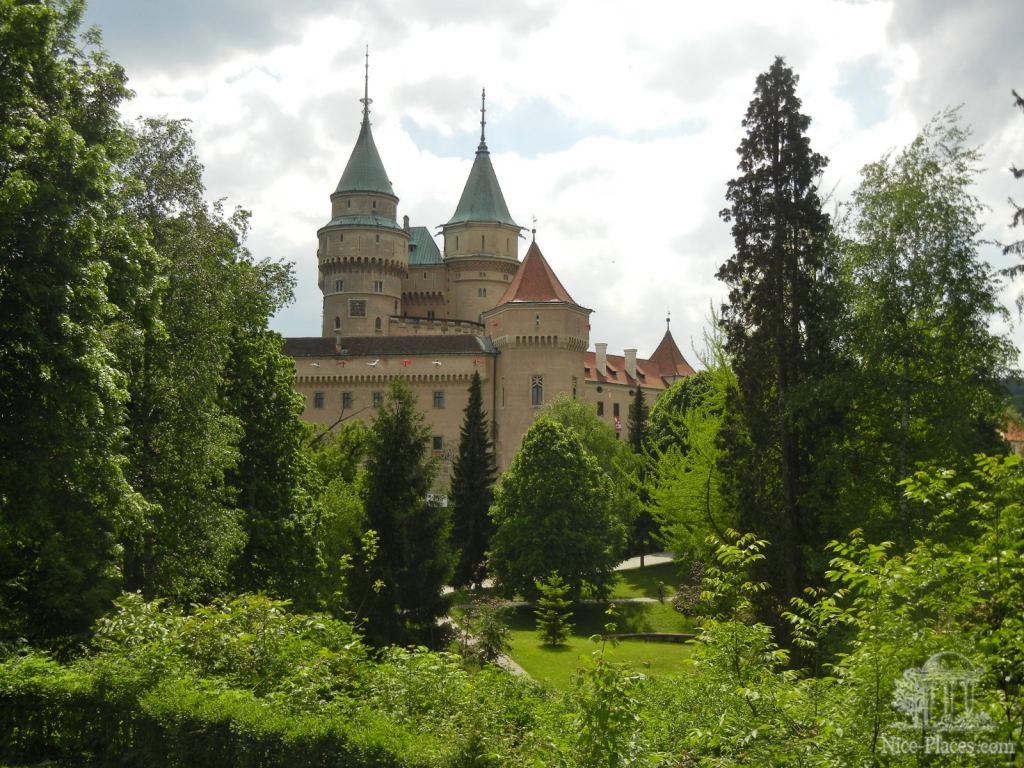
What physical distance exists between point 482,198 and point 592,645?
196ft

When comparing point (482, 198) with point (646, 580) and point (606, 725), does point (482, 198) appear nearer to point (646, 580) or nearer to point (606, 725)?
point (646, 580)

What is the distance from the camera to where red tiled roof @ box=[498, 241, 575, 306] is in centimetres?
6297

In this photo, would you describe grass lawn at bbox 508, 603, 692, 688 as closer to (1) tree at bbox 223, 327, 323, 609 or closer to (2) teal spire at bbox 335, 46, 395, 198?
(1) tree at bbox 223, 327, 323, 609

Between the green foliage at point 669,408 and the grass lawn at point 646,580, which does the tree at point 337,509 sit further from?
the green foliage at point 669,408

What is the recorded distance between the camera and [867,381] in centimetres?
1956

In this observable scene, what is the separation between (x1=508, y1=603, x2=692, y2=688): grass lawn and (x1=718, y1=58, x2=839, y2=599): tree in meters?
4.87

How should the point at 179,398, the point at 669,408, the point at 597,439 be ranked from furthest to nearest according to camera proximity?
the point at 669,408 < the point at 597,439 < the point at 179,398

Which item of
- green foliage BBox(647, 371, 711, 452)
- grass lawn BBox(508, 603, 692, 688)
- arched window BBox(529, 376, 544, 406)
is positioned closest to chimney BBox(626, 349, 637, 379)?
arched window BBox(529, 376, 544, 406)

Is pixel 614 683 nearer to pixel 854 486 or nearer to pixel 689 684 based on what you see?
pixel 689 684

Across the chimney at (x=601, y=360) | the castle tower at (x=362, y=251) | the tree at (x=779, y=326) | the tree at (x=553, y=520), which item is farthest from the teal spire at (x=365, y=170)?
the tree at (x=779, y=326)

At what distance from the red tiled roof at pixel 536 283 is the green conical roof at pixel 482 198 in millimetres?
14673

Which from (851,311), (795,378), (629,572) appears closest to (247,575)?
(795,378)

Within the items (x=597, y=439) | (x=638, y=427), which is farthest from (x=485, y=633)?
(x=638, y=427)

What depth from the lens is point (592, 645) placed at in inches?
904
